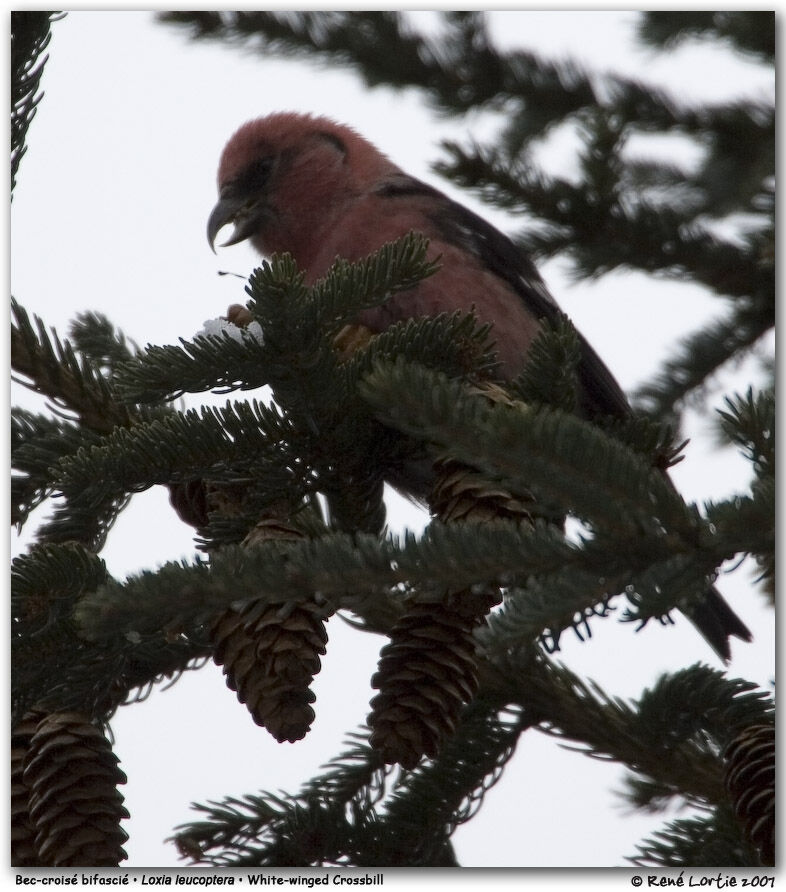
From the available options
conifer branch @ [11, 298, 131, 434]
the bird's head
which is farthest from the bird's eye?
conifer branch @ [11, 298, 131, 434]

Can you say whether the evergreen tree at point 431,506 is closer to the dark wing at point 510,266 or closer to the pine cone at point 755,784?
the pine cone at point 755,784

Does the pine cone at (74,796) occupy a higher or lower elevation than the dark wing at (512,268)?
lower

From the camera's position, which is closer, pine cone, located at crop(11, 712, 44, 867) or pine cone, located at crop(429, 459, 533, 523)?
pine cone, located at crop(429, 459, 533, 523)

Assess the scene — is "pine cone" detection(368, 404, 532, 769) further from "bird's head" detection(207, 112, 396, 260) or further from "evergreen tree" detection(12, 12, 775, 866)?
"bird's head" detection(207, 112, 396, 260)

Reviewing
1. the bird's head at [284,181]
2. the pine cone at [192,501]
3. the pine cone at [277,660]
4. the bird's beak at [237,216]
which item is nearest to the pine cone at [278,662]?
the pine cone at [277,660]

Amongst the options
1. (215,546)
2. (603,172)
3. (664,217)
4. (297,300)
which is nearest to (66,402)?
(215,546)

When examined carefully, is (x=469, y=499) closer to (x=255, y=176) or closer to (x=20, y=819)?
(x=20, y=819)

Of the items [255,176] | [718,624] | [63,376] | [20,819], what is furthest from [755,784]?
[255,176]

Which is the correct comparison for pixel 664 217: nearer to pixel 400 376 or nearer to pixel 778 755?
pixel 778 755
